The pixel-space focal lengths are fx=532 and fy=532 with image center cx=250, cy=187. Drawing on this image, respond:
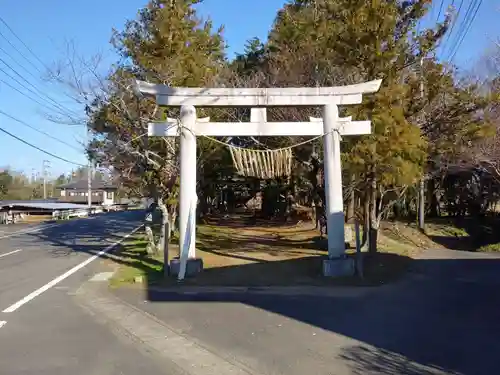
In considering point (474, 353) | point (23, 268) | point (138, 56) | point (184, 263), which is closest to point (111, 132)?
point (138, 56)

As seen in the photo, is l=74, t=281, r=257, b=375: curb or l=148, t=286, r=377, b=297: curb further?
l=148, t=286, r=377, b=297: curb

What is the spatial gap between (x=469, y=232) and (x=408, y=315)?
24.0 m

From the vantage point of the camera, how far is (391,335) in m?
7.40

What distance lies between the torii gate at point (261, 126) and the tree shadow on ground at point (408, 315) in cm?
158

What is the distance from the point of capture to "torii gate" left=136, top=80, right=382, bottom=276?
44.1 ft

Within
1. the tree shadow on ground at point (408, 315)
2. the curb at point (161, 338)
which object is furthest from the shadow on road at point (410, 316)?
the curb at point (161, 338)

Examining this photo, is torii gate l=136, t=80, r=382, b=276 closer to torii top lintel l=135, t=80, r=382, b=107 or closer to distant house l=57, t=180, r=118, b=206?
torii top lintel l=135, t=80, r=382, b=107

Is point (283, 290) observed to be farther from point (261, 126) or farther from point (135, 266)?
point (135, 266)

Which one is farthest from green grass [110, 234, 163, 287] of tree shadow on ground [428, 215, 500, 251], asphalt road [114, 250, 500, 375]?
tree shadow on ground [428, 215, 500, 251]

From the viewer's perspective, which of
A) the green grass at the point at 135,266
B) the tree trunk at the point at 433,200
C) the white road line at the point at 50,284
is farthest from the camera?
the tree trunk at the point at 433,200

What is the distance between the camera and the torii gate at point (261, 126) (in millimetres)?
13430

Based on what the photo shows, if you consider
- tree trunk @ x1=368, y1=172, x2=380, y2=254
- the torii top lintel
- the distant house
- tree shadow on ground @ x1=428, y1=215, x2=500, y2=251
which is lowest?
tree shadow on ground @ x1=428, y1=215, x2=500, y2=251

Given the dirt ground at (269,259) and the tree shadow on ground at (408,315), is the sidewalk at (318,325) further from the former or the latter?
the dirt ground at (269,259)

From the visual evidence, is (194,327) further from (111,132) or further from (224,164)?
(224,164)
